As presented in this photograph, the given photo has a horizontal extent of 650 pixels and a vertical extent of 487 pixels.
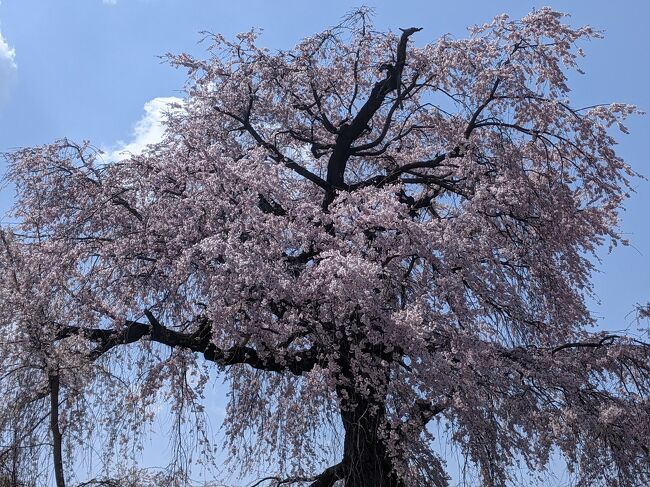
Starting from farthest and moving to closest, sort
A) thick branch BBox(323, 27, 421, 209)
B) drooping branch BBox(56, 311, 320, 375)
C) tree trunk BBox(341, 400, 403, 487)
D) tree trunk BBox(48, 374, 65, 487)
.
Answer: thick branch BBox(323, 27, 421, 209), drooping branch BBox(56, 311, 320, 375), tree trunk BBox(341, 400, 403, 487), tree trunk BBox(48, 374, 65, 487)

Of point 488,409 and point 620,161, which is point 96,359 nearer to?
point 488,409

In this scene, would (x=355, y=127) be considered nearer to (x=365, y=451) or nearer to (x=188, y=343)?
(x=188, y=343)

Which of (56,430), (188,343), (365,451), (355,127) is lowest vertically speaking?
(365,451)

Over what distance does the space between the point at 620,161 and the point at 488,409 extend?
14.5 ft

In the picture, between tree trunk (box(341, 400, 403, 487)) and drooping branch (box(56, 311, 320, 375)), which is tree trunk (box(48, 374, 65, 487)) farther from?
tree trunk (box(341, 400, 403, 487))

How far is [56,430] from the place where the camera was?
10453 millimetres

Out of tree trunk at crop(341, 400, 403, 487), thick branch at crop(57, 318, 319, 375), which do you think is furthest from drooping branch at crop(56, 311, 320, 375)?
tree trunk at crop(341, 400, 403, 487)

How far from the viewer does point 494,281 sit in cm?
1187

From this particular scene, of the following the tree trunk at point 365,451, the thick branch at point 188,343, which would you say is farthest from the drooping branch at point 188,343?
the tree trunk at point 365,451

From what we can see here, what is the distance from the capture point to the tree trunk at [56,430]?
10.4 meters

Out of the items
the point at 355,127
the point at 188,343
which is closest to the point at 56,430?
the point at 188,343

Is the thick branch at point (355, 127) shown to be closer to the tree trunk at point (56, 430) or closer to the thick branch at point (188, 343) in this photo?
the thick branch at point (188, 343)

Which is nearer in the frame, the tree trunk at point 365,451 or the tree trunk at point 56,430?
the tree trunk at point 56,430

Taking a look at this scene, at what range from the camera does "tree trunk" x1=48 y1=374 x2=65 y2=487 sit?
10398mm
